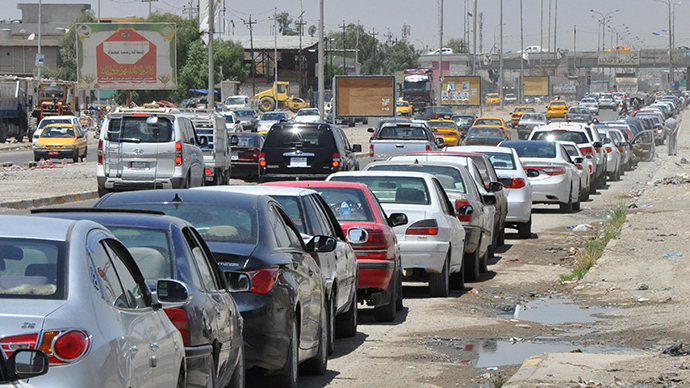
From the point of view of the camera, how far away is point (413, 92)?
10012 cm

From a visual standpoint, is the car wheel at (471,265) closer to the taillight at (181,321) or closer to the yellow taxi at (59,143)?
the taillight at (181,321)

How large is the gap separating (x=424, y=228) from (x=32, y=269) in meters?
8.71

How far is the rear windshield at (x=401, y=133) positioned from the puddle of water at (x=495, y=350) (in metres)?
22.1

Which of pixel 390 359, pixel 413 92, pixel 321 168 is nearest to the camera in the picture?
pixel 390 359

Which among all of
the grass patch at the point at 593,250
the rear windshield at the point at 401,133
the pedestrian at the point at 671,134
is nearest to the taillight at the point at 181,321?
the grass patch at the point at 593,250

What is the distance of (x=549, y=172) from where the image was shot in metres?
25.4

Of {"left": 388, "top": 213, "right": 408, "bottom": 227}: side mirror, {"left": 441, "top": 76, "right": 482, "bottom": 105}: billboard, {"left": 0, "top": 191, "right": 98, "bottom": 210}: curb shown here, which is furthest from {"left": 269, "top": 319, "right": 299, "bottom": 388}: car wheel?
{"left": 441, "top": 76, "right": 482, "bottom": 105}: billboard

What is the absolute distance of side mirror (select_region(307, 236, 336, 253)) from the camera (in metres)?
8.88

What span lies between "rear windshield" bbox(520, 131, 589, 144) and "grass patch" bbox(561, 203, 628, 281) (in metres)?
8.47

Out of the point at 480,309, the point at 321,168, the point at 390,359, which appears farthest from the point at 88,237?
the point at 321,168

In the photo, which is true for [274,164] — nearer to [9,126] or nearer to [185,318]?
[185,318]

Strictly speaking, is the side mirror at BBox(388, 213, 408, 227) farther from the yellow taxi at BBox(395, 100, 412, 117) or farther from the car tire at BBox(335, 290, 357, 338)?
the yellow taxi at BBox(395, 100, 412, 117)

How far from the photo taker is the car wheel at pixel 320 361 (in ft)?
29.0

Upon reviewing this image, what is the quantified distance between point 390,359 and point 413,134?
2355 cm
